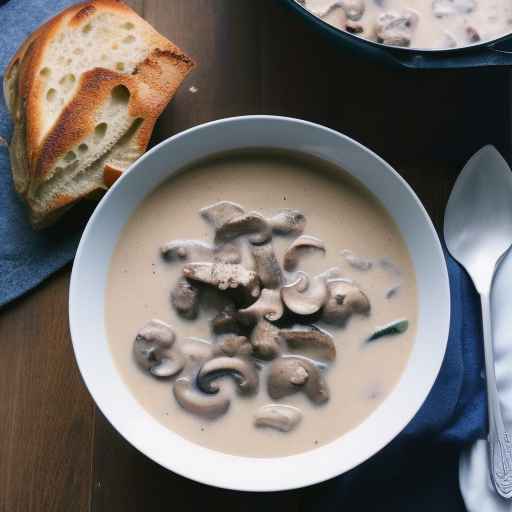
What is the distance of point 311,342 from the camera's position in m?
1.49

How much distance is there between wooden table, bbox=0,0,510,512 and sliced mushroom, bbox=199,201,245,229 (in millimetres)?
272

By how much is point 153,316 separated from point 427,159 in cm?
70

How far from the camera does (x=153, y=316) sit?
1.53 metres

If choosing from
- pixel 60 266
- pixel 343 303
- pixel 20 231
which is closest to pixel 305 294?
pixel 343 303

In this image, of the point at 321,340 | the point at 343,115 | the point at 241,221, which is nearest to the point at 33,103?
the point at 241,221

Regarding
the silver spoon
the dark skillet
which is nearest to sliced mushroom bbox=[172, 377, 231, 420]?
the silver spoon

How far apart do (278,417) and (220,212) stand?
41cm

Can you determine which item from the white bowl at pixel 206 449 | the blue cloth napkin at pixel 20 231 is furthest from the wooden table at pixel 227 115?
the white bowl at pixel 206 449

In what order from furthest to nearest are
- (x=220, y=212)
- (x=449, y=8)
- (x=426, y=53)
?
1. (x=449, y=8)
2. (x=220, y=212)
3. (x=426, y=53)

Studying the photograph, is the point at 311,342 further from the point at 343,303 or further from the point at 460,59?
the point at 460,59

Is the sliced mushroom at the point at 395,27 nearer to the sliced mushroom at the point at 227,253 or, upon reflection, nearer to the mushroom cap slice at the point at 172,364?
the sliced mushroom at the point at 227,253

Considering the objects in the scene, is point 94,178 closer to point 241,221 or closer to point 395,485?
point 241,221

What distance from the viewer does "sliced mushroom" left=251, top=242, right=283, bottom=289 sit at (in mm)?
1515

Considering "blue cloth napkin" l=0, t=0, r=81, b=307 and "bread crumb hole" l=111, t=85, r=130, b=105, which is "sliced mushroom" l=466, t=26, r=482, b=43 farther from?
"blue cloth napkin" l=0, t=0, r=81, b=307
